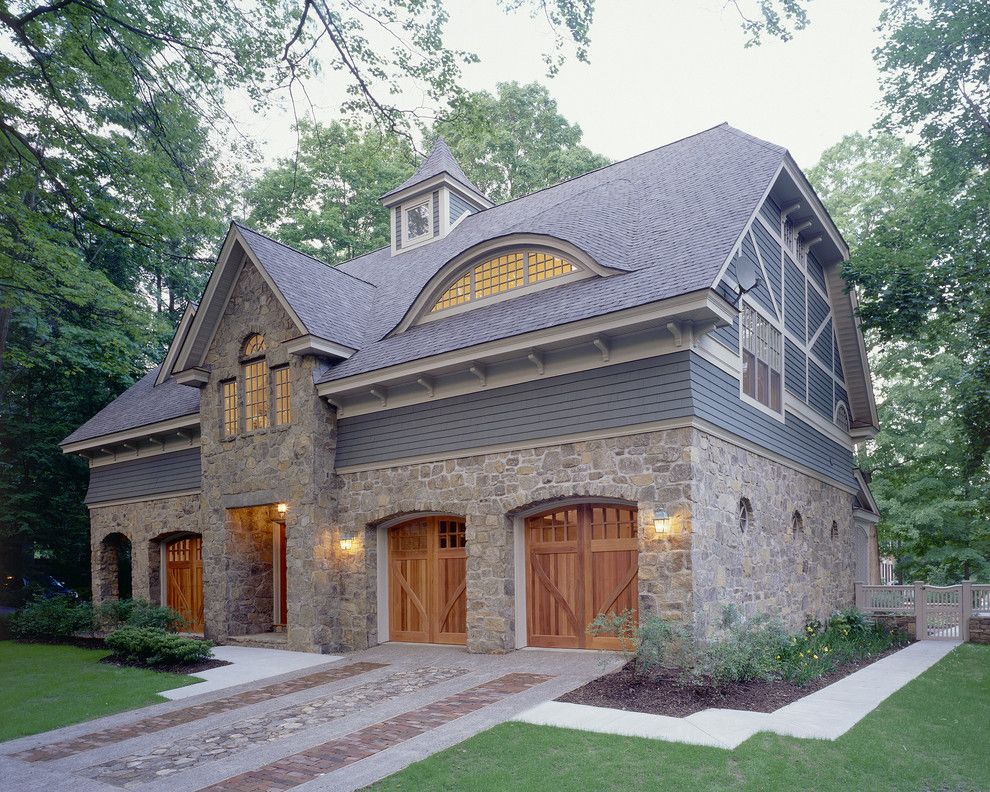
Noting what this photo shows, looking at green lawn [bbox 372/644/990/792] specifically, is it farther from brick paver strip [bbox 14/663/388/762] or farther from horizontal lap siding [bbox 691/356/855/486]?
horizontal lap siding [bbox 691/356/855/486]

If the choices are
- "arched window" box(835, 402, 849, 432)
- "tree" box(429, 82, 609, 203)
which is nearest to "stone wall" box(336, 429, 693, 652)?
"arched window" box(835, 402, 849, 432)

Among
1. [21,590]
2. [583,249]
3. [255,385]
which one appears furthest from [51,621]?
[583,249]

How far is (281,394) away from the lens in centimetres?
1446

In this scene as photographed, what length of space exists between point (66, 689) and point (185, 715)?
3.05 meters

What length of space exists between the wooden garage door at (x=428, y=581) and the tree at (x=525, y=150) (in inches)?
790

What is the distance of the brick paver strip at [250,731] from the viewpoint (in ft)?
23.7

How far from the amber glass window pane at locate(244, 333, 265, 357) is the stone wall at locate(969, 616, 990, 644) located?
47.7 feet

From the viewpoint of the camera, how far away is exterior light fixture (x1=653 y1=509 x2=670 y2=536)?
32.7 feet

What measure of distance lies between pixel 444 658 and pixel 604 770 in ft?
18.3

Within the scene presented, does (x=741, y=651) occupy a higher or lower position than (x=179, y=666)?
higher

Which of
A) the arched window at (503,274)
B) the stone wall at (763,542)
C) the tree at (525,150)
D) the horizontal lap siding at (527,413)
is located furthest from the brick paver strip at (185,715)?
the tree at (525,150)

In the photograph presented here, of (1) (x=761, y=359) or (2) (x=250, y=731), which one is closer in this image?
(2) (x=250, y=731)

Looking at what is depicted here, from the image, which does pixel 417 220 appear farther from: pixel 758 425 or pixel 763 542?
pixel 763 542

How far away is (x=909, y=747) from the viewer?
23.3 ft
